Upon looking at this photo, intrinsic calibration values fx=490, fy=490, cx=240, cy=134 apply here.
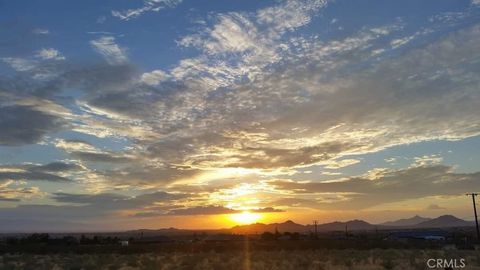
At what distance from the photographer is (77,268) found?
119ft

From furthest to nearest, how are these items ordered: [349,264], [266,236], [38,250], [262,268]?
1. [266,236]
2. [38,250]
3. [349,264]
4. [262,268]

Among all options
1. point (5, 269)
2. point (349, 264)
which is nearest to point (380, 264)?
point (349, 264)

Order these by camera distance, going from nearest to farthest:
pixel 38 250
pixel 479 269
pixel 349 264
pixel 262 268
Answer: pixel 479 269 → pixel 262 268 → pixel 349 264 → pixel 38 250

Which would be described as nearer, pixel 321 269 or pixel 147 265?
pixel 321 269

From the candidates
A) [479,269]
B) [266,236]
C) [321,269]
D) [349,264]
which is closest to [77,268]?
[321,269]

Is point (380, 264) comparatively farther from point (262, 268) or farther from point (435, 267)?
point (262, 268)

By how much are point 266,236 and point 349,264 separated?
244ft

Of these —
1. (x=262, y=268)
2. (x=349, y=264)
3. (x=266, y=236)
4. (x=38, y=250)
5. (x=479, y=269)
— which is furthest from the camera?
(x=266, y=236)

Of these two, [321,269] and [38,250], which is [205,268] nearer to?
[321,269]

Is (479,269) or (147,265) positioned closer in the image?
(479,269)

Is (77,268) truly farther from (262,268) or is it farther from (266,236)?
(266,236)

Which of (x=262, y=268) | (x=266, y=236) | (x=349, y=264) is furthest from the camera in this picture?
(x=266, y=236)

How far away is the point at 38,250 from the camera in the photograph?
63.8m

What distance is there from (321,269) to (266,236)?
7836 centimetres
